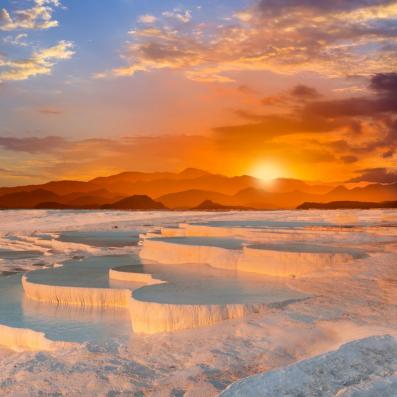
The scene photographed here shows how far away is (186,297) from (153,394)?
277 cm

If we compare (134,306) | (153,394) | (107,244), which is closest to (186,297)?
(134,306)

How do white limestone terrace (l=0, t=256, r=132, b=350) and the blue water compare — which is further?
the blue water

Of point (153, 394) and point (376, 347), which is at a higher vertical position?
point (376, 347)

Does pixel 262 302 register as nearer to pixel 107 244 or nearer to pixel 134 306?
pixel 134 306

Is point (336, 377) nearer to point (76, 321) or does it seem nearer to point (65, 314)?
point (76, 321)

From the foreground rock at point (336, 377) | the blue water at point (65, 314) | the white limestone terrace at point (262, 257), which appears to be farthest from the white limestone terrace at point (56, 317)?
the foreground rock at point (336, 377)

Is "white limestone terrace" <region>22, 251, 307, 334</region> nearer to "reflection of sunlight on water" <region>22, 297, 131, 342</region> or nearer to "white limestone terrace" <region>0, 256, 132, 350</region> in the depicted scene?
"white limestone terrace" <region>0, 256, 132, 350</region>

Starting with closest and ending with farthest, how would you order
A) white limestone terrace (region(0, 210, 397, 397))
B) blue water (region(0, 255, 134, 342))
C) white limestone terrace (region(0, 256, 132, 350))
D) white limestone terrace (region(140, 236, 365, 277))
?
white limestone terrace (region(0, 210, 397, 397)) < white limestone terrace (region(0, 256, 132, 350)) < blue water (region(0, 255, 134, 342)) < white limestone terrace (region(140, 236, 365, 277))

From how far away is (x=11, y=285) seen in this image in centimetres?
1035

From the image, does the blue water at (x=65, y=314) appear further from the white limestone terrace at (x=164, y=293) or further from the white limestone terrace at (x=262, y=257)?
the white limestone terrace at (x=262, y=257)

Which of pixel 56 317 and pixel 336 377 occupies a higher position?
pixel 336 377

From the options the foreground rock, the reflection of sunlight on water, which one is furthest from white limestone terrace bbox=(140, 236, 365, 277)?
the foreground rock

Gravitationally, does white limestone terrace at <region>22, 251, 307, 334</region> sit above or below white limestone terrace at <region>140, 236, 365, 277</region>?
below

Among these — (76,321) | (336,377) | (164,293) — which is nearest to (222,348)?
(336,377)
